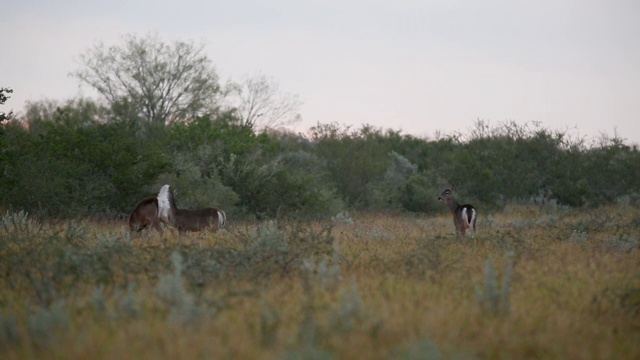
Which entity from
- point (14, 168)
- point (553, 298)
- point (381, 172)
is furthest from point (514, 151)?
point (553, 298)

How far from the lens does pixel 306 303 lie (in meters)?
7.09

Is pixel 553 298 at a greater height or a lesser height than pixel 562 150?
lesser

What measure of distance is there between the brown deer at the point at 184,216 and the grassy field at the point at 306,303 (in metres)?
4.67

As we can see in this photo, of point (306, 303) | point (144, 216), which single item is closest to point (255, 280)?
point (306, 303)

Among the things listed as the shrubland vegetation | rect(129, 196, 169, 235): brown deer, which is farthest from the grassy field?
rect(129, 196, 169, 235): brown deer

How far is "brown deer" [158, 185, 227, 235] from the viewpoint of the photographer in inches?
621

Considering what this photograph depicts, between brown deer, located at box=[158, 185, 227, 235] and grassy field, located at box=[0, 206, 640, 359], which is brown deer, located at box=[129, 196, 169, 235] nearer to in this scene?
brown deer, located at box=[158, 185, 227, 235]

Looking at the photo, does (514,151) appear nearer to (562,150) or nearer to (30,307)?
(562,150)

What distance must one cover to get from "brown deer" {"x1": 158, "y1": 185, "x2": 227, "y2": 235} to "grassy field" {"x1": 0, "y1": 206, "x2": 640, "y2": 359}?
4672 mm

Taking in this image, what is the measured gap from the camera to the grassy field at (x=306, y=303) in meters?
5.65

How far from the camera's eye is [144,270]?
29.8 feet

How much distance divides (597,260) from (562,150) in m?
25.5

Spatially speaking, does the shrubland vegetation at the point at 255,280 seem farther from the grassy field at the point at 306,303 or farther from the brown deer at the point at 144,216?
the brown deer at the point at 144,216

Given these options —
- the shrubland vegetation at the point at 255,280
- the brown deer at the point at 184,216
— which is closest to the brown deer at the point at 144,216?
the brown deer at the point at 184,216
